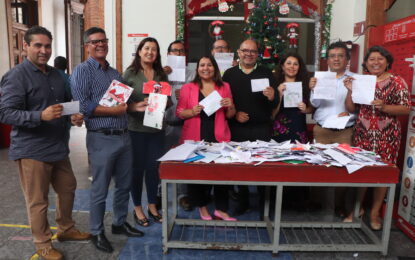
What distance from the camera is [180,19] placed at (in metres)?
6.25

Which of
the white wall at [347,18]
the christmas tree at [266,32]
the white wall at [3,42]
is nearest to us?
the christmas tree at [266,32]

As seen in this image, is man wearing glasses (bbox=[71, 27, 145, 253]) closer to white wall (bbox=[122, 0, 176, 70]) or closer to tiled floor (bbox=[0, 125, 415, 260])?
tiled floor (bbox=[0, 125, 415, 260])

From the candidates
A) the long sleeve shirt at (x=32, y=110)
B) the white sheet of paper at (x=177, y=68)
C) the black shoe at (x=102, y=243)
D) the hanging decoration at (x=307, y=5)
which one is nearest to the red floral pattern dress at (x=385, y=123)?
the white sheet of paper at (x=177, y=68)

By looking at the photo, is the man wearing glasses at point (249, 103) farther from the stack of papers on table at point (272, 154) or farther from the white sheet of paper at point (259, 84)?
the stack of papers on table at point (272, 154)

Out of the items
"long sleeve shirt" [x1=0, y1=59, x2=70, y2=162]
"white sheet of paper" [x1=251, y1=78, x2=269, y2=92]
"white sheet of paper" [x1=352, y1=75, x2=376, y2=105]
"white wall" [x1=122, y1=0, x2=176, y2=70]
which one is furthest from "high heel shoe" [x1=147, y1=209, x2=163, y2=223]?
"white wall" [x1=122, y1=0, x2=176, y2=70]

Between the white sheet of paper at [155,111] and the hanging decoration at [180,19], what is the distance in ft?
13.0

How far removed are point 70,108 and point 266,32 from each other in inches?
134

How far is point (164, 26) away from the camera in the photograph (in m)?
6.34

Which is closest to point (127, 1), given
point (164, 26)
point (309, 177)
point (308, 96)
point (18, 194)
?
point (164, 26)

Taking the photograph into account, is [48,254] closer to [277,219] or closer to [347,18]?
[277,219]

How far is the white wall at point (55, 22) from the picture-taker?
10010 millimetres

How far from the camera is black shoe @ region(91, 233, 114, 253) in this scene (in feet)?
8.29

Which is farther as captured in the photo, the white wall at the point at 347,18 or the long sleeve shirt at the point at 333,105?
the white wall at the point at 347,18

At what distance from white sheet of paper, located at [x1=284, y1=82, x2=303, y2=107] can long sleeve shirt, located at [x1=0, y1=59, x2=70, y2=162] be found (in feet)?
6.42
